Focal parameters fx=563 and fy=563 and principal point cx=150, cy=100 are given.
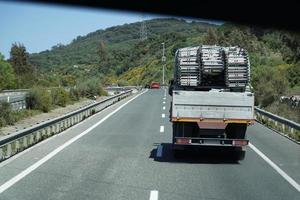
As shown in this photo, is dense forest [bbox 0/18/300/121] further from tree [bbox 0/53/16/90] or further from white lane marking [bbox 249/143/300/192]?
white lane marking [bbox 249/143/300/192]

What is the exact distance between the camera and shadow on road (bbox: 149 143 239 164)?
14586mm

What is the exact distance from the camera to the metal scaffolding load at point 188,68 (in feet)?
50.2

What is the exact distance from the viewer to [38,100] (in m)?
38.5

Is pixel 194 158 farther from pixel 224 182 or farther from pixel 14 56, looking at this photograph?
pixel 14 56

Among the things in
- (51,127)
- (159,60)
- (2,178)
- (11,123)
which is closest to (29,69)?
(159,60)

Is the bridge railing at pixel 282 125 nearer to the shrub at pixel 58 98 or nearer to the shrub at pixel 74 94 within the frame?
the shrub at pixel 58 98

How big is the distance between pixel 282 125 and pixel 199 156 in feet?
28.7

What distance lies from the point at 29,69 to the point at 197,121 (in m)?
112

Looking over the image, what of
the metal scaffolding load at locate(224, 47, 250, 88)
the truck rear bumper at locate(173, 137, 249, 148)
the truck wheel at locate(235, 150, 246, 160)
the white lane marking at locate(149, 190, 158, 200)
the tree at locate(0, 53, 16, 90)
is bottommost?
the tree at locate(0, 53, 16, 90)

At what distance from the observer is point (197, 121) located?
14289 millimetres

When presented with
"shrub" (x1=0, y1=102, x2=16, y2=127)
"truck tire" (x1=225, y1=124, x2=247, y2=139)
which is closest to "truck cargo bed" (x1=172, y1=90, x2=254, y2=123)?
"truck tire" (x1=225, y1=124, x2=247, y2=139)

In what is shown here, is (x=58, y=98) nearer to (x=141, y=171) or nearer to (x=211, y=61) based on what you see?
(x=211, y=61)

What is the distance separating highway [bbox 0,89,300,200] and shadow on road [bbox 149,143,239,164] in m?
0.03

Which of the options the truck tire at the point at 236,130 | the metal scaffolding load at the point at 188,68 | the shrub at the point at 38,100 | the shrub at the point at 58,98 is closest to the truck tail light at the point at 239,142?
the truck tire at the point at 236,130
